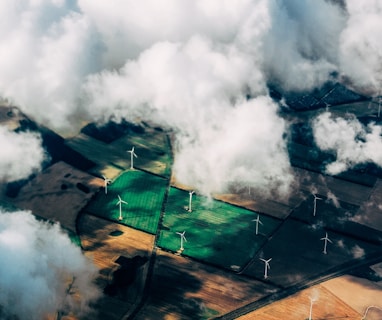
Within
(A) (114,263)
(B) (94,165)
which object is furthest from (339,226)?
(B) (94,165)

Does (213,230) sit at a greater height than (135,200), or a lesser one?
lesser

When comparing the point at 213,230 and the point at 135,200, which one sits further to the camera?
the point at 135,200

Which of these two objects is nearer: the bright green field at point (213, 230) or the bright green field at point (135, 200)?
the bright green field at point (213, 230)

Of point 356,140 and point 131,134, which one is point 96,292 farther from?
point 356,140

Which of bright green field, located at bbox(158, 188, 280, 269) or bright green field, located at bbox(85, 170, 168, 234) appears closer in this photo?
bright green field, located at bbox(158, 188, 280, 269)
